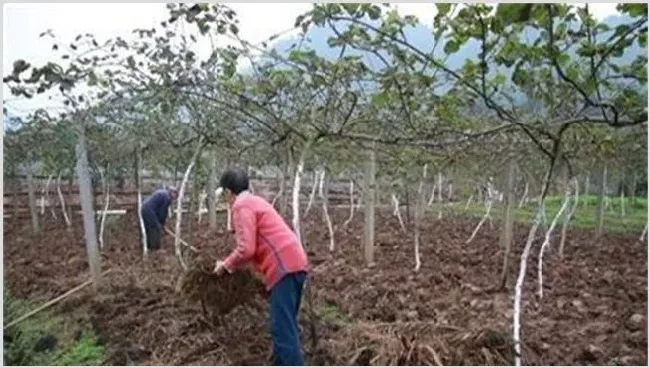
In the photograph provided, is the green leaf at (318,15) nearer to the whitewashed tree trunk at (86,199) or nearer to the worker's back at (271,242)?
the worker's back at (271,242)

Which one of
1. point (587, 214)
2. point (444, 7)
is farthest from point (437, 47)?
point (587, 214)

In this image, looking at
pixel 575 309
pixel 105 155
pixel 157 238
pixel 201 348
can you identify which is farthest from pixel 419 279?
pixel 105 155

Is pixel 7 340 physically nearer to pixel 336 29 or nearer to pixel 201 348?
pixel 201 348

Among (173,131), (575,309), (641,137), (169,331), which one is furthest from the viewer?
(173,131)

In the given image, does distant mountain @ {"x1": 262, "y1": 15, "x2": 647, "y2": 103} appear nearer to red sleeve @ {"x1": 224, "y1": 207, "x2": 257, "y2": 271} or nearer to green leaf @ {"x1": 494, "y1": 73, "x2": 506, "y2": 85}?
green leaf @ {"x1": 494, "y1": 73, "x2": 506, "y2": 85}

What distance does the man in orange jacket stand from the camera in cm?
442

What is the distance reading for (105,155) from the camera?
10.9 meters

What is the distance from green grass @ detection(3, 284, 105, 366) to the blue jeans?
5.56 ft

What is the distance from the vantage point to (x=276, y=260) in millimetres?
4434

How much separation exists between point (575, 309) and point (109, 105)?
430cm

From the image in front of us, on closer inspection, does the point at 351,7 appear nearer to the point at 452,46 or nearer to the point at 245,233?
the point at 452,46

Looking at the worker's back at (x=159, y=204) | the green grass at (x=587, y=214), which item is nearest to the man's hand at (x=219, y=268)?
the worker's back at (x=159, y=204)

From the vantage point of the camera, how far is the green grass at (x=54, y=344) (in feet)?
18.1

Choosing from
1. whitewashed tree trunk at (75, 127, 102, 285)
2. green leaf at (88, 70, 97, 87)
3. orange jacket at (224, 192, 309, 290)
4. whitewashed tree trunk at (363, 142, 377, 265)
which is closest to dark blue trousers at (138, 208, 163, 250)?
whitewashed tree trunk at (75, 127, 102, 285)
